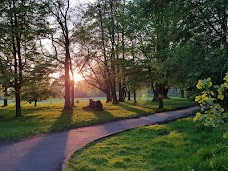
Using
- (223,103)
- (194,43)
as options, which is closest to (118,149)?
(223,103)

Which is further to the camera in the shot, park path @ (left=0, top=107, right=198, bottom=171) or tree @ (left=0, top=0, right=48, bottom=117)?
tree @ (left=0, top=0, right=48, bottom=117)

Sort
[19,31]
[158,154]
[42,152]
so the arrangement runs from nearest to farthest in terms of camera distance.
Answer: [158,154], [42,152], [19,31]

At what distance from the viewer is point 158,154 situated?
695 cm

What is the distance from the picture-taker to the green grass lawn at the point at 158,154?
18.6ft

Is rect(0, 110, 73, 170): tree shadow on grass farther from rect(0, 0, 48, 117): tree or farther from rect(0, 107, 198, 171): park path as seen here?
rect(0, 0, 48, 117): tree

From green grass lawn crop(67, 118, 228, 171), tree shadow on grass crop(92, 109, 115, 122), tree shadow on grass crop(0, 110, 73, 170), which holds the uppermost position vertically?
tree shadow on grass crop(92, 109, 115, 122)

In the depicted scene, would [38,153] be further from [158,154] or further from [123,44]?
[123,44]

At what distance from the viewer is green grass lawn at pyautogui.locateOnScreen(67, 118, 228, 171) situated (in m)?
5.66

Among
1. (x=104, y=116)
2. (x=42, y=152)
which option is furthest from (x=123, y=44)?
(x=42, y=152)

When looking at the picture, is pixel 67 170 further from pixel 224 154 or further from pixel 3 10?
pixel 3 10

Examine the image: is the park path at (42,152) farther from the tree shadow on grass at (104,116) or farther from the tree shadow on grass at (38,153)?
the tree shadow on grass at (104,116)

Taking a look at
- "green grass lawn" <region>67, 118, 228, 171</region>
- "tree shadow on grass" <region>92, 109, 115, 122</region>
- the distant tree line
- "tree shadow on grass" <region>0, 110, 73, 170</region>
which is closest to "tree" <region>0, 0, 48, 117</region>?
the distant tree line

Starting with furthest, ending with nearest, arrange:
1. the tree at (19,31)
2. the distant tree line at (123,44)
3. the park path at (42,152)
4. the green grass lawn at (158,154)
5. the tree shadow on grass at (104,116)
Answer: the tree at (19,31)
the tree shadow on grass at (104,116)
the distant tree line at (123,44)
the park path at (42,152)
the green grass lawn at (158,154)

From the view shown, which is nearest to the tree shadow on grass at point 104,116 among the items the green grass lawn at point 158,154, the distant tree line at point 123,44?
the distant tree line at point 123,44
